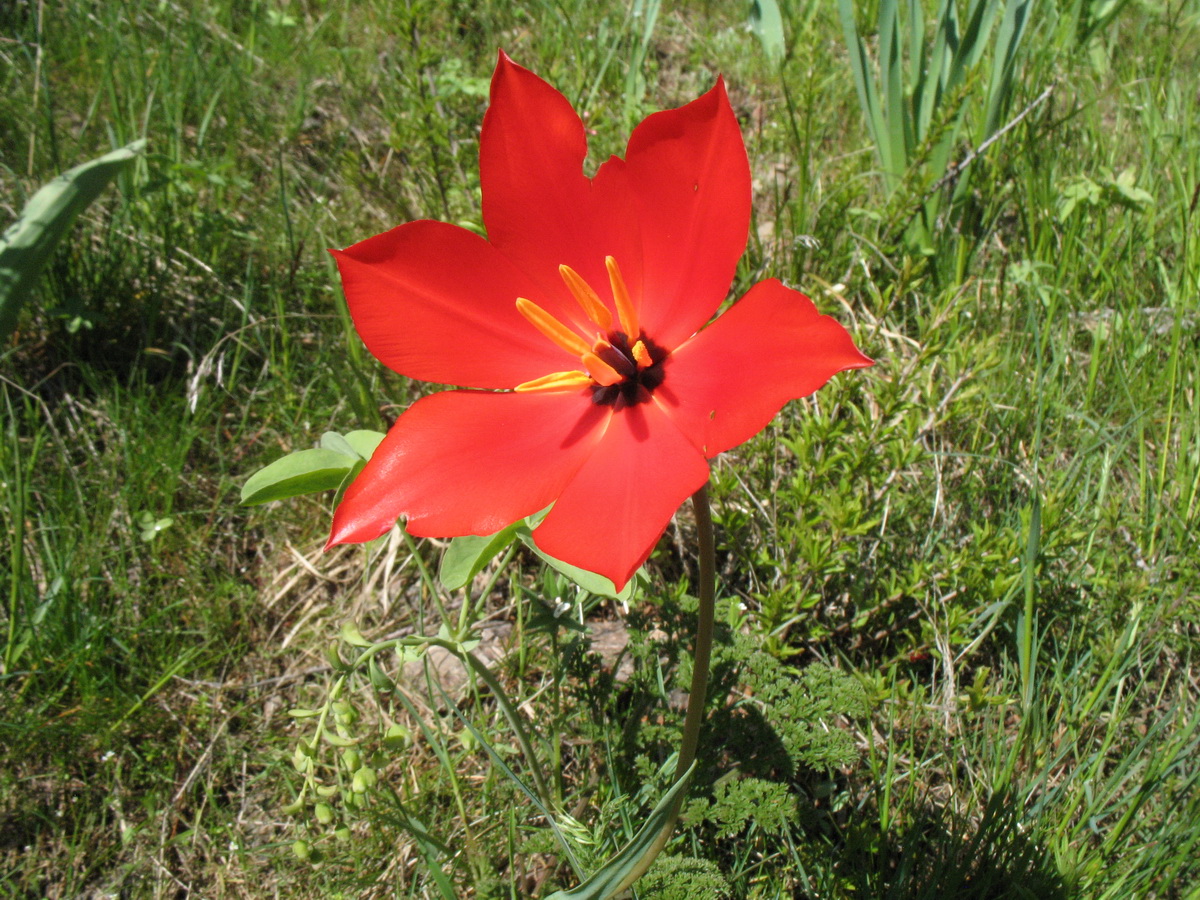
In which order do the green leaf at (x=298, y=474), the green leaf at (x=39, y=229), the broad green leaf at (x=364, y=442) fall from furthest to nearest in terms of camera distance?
the green leaf at (x=39, y=229) < the broad green leaf at (x=364, y=442) < the green leaf at (x=298, y=474)

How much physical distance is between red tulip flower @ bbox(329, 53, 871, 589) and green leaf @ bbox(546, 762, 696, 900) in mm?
363

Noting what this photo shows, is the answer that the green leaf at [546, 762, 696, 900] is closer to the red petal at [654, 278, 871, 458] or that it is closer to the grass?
the grass

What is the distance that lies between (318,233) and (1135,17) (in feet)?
10.7

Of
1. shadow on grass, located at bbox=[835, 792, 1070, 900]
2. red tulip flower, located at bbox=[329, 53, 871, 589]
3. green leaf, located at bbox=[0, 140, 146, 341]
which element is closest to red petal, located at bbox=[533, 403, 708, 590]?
red tulip flower, located at bbox=[329, 53, 871, 589]

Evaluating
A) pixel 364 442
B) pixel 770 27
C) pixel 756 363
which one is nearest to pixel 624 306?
pixel 756 363

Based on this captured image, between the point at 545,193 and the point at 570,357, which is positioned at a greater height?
the point at 545,193

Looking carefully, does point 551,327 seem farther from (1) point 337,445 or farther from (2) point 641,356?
(1) point 337,445

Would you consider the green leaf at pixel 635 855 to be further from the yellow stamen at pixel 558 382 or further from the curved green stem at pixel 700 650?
the yellow stamen at pixel 558 382

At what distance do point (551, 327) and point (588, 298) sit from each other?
71mm

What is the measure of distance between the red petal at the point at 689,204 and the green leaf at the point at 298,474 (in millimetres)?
543

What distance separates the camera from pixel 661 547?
2.19 meters

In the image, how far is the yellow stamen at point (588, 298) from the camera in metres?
1.34

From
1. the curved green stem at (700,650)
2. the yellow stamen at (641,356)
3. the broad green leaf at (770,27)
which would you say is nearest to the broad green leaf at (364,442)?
the yellow stamen at (641,356)

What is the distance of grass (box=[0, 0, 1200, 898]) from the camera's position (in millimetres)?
1691
